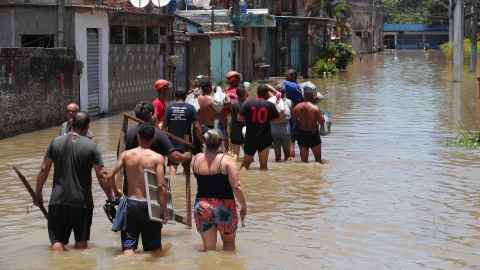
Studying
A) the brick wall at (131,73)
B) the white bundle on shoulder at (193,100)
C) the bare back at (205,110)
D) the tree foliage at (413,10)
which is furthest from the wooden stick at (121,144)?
the tree foliage at (413,10)

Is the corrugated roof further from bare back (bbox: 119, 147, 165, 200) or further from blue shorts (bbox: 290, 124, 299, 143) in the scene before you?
bare back (bbox: 119, 147, 165, 200)

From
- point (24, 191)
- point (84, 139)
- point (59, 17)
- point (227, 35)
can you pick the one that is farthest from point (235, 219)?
point (227, 35)

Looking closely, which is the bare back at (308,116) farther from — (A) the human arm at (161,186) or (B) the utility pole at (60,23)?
(B) the utility pole at (60,23)

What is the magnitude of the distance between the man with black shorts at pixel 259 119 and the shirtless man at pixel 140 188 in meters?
5.55

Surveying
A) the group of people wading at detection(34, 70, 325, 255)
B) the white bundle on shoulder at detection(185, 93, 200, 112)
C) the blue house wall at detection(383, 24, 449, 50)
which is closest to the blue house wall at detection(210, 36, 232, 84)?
the white bundle on shoulder at detection(185, 93, 200, 112)

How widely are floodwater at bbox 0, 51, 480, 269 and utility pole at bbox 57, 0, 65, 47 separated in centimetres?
259

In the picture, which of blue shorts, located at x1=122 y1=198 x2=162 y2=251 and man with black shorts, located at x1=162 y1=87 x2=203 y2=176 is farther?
man with black shorts, located at x1=162 y1=87 x2=203 y2=176

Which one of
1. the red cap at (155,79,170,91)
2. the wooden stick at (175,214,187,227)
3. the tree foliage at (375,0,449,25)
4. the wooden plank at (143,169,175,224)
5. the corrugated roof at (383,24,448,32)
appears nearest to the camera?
the wooden plank at (143,169,175,224)

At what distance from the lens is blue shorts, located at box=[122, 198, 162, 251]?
8.83 m

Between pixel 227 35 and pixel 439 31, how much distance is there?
9806 cm

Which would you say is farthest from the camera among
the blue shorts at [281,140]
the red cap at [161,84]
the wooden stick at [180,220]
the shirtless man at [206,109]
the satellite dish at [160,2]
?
the satellite dish at [160,2]

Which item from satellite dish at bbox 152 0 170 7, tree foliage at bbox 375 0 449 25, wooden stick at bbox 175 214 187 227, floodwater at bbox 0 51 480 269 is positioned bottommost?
floodwater at bbox 0 51 480 269

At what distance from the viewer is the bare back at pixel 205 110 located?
47.8ft

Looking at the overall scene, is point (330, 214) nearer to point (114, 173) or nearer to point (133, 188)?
point (133, 188)
